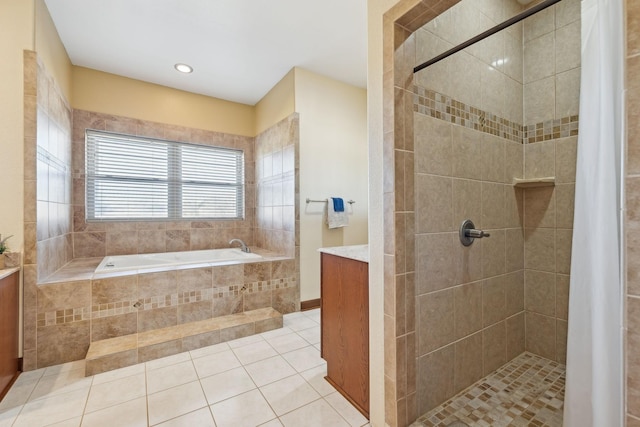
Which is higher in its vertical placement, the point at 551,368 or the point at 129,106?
the point at 129,106

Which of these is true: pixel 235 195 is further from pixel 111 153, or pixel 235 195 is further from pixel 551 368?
pixel 551 368

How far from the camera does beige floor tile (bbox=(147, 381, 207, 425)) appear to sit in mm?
1433

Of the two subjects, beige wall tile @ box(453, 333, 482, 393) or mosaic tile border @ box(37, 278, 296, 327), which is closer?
beige wall tile @ box(453, 333, 482, 393)

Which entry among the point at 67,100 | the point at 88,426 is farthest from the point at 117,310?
the point at 67,100

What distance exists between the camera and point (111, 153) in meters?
3.09

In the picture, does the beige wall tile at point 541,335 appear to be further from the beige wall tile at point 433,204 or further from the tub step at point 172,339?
the tub step at point 172,339

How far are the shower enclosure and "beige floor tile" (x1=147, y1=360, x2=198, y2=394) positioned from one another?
133cm

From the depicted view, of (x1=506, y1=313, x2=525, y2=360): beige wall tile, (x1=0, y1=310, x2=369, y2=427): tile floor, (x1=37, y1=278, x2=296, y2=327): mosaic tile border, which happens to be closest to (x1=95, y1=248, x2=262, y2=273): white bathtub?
(x1=37, y1=278, x2=296, y2=327): mosaic tile border

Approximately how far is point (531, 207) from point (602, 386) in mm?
1319

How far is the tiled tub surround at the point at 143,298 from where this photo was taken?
1923 mm


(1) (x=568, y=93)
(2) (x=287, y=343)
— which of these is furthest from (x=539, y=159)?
(2) (x=287, y=343)

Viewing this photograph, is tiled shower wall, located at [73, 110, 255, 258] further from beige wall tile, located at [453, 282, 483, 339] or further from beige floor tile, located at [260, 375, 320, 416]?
beige wall tile, located at [453, 282, 483, 339]

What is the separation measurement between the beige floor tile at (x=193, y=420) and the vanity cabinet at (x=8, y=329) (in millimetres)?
1085

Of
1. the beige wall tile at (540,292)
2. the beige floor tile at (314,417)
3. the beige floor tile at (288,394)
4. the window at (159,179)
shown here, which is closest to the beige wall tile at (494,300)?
the beige wall tile at (540,292)
